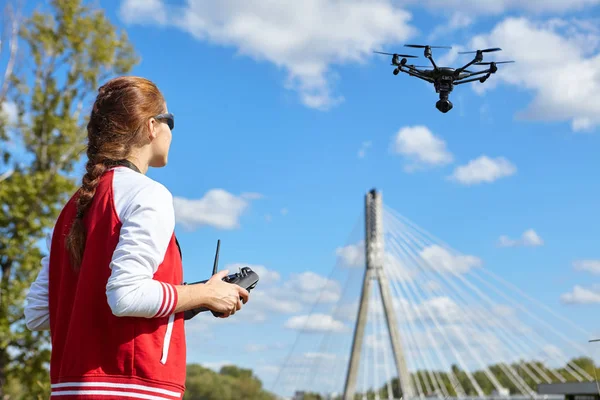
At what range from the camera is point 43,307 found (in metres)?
1.99

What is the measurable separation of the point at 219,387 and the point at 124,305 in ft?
184

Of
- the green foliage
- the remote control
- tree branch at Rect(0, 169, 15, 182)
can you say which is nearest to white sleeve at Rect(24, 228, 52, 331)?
the remote control

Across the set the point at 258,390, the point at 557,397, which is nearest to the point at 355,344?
the point at 557,397

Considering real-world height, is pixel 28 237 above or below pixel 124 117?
above

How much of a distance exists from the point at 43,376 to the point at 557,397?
Result: 530 inches

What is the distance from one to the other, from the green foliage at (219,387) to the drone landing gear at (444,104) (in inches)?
2036

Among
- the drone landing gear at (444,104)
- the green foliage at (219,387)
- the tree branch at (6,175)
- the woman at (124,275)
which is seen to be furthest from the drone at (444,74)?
the green foliage at (219,387)

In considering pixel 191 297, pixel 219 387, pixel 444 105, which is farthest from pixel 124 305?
pixel 219 387

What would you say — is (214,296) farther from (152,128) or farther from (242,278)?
(152,128)

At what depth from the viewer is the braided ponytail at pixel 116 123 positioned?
1846 mm

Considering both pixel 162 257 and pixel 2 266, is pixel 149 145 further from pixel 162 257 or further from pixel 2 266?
pixel 2 266

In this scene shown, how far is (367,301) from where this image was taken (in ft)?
82.9

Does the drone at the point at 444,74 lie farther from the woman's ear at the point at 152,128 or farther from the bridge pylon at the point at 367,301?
the bridge pylon at the point at 367,301

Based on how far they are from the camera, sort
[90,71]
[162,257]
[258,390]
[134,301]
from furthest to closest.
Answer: [258,390] < [90,71] < [162,257] < [134,301]
